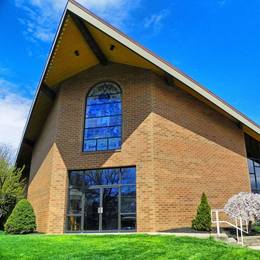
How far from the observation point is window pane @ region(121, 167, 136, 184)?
14.4 metres

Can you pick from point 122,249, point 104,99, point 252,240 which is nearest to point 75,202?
point 104,99

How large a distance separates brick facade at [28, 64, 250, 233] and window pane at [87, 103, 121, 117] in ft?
1.31

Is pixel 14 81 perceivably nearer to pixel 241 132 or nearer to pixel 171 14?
pixel 171 14

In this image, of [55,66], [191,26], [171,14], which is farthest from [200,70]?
[55,66]

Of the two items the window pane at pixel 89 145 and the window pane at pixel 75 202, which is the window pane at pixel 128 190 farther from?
the window pane at pixel 89 145

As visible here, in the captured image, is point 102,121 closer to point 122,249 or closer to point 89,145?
point 89,145

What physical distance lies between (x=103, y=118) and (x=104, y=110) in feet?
1.31

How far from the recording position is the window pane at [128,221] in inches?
546

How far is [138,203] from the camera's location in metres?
13.8

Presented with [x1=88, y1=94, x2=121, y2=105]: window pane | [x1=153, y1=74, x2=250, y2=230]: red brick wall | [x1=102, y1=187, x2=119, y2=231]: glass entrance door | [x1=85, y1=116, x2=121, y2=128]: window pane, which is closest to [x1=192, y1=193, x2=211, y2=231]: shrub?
[x1=153, y1=74, x2=250, y2=230]: red brick wall

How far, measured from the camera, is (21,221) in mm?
15117

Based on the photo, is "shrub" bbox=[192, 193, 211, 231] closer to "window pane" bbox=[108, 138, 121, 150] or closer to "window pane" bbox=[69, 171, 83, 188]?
"window pane" bbox=[108, 138, 121, 150]

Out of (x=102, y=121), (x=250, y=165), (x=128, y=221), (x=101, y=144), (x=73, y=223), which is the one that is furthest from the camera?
(x=250, y=165)

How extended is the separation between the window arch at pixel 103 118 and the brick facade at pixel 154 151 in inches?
11.0
